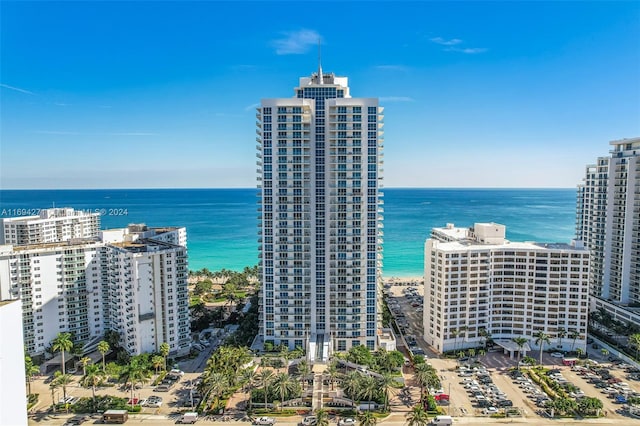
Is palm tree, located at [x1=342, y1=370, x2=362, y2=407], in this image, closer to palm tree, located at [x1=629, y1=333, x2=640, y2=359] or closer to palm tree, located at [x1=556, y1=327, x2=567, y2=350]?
palm tree, located at [x1=556, y1=327, x2=567, y2=350]

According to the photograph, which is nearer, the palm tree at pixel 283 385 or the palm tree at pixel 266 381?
the palm tree at pixel 266 381

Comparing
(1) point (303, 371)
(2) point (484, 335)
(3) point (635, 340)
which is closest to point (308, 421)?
(1) point (303, 371)

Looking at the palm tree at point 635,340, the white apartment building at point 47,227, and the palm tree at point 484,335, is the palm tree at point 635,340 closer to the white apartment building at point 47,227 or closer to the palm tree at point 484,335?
the palm tree at point 484,335

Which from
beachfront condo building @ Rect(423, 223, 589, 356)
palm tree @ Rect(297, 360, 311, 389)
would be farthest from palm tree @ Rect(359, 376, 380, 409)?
beachfront condo building @ Rect(423, 223, 589, 356)

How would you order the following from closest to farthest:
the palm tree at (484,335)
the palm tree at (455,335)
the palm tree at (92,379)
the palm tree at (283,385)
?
the palm tree at (283,385) < the palm tree at (92,379) < the palm tree at (455,335) < the palm tree at (484,335)

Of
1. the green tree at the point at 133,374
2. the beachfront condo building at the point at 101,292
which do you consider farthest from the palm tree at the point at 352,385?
the beachfront condo building at the point at 101,292
